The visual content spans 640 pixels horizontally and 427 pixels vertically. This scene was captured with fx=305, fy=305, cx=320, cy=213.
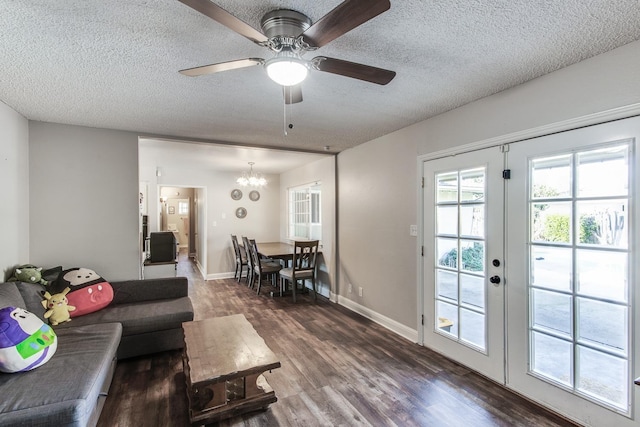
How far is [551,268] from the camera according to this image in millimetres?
2172

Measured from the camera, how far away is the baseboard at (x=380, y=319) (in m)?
3.39

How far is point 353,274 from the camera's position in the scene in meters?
4.46

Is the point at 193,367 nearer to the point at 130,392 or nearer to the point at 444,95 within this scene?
the point at 130,392

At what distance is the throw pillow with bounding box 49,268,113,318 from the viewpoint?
9.11 ft

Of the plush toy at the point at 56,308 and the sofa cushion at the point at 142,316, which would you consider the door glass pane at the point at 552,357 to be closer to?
the sofa cushion at the point at 142,316

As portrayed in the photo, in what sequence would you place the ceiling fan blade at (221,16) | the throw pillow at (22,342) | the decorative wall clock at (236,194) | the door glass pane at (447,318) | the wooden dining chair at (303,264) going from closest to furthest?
the ceiling fan blade at (221,16) → the throw pillow at (22,342) → the door glass pane at (447,318) → the wooden dining chair at (303,264) → the decorative wall clock at (236,194)

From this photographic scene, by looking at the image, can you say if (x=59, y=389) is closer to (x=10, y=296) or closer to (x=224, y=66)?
(x=10, y=296)

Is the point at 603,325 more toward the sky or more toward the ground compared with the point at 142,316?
A: more toward the sky

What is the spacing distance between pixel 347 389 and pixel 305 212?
4063 mm

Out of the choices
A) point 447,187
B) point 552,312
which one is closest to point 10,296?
point 447,187

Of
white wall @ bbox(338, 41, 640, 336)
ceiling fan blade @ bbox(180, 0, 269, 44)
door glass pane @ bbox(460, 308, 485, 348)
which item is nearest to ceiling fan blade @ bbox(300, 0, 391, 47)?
ceiling fan blade @ bbox(180, 0, 269, 44)

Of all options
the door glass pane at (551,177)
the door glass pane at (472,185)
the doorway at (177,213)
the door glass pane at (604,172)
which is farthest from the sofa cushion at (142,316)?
the doorway at (177,213)

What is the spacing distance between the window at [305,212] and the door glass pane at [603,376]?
3.93 meters

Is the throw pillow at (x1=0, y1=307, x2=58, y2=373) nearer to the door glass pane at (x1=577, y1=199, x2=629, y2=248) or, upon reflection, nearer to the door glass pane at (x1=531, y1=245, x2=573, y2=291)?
the door glass pane at (x1=531, y1=245, x2=573, y2=291)
